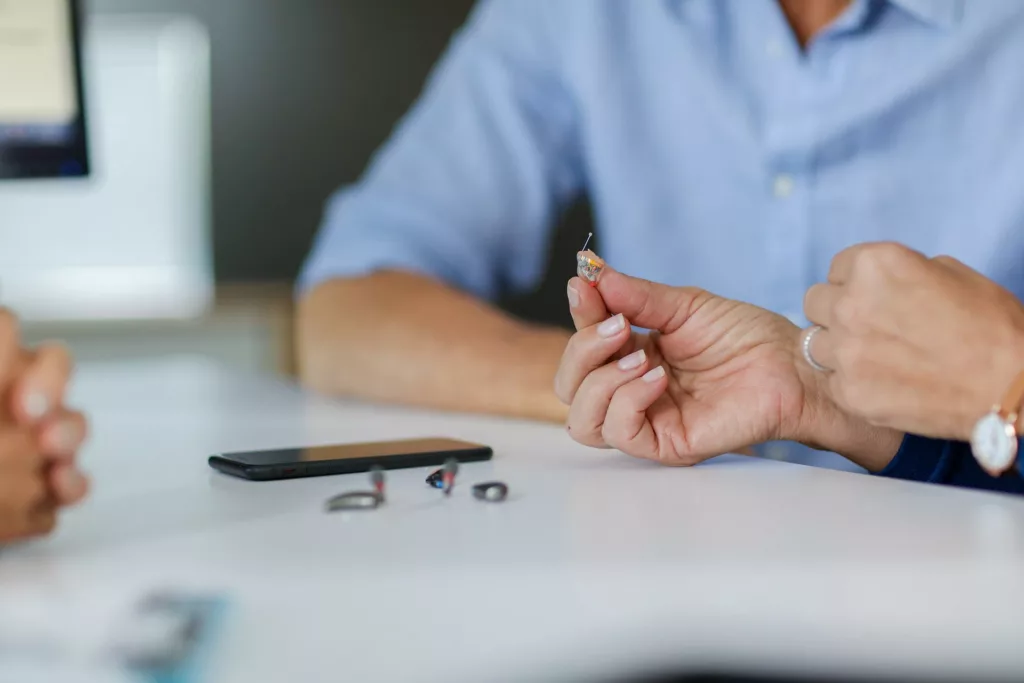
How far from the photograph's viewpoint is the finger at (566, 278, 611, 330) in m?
0.63

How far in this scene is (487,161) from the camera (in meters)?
1.32

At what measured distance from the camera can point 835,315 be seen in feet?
2.15

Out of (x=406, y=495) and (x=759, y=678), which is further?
(x=406, y=495)

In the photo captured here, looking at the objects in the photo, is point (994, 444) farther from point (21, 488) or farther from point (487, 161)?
point (487, 161)

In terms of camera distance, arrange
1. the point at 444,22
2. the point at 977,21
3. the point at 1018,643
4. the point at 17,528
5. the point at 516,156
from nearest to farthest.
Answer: the point at 1018,643 → the point at 17,528 → the point at 977,21 → the point at 516,156 → the point at 444,22

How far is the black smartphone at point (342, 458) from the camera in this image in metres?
0.61

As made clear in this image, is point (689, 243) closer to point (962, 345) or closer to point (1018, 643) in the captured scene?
point (962, 345)

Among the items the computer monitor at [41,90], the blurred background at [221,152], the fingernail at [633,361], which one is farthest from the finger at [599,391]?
the blurred background at [221,152]

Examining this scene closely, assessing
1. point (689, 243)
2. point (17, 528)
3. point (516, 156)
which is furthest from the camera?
point (516, 156)

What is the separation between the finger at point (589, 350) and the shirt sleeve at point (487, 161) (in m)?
0.60

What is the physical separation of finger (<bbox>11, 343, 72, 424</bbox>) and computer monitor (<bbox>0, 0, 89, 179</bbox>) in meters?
0.80

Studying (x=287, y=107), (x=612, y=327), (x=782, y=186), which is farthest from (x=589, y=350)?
(x=287, y=107)

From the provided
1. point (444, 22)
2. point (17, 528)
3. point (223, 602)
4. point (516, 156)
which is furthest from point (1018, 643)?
point (444, 22)

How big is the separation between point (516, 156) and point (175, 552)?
37.4 inches
